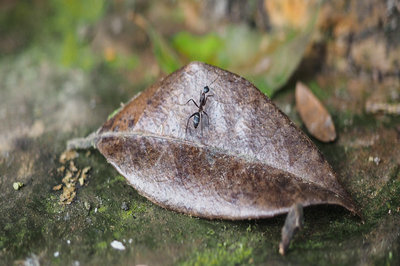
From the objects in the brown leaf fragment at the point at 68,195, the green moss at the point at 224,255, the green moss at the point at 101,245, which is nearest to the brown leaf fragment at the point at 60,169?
the brown leaf fragment at the point at 68,195

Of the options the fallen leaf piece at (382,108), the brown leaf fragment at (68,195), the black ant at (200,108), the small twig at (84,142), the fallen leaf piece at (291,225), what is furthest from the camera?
the fallen leaf piece at (382,108)

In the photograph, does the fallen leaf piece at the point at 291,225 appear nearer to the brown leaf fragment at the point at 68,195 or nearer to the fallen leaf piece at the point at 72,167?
the brown leaf fragment at the point at 68,195

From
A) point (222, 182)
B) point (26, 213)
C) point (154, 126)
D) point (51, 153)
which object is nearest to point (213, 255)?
point (222, 182)

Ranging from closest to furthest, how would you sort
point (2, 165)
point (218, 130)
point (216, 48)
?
point (218, 130) < point (2, 165) < point (216, 48)

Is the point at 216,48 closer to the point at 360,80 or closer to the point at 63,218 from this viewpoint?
the point at 360,80

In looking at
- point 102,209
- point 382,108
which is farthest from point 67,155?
point 382,108

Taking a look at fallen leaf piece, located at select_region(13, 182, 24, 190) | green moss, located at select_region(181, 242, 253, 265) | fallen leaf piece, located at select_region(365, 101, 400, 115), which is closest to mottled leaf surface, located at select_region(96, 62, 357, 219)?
green moss, located at select_region(181, 242, 253, 265)

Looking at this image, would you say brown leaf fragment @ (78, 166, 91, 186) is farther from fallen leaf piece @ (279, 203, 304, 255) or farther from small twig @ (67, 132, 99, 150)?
fallen leaf piece @ (279, 203, 304, 255)
